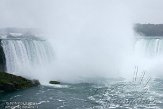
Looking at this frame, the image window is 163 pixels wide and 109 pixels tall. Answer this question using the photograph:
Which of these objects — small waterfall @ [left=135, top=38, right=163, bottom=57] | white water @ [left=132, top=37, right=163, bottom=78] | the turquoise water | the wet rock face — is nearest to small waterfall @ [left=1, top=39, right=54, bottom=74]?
the wet rock face

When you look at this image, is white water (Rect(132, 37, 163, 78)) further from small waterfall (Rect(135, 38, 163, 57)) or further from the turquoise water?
the turquoise water

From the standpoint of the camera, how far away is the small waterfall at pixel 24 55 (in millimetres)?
43594

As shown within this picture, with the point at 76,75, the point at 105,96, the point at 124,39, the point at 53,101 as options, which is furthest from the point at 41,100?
the point at 124,39

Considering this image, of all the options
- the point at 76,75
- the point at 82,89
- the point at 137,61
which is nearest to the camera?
the point at 82,89

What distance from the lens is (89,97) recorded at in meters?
33.3

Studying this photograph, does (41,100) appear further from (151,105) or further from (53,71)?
(53,71)

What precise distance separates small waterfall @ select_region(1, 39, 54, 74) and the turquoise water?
6.70 meters

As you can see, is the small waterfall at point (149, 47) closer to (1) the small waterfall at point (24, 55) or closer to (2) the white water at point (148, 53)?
(2) the white water at point (148, 53)

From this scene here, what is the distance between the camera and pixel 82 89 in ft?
123

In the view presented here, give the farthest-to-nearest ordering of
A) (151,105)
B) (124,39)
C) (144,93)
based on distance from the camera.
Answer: (124,39), (144,93), (151,105)

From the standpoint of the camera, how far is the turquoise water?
29916 millimetres

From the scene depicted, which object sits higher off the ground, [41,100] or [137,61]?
[137,61]

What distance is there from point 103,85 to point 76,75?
24.3 ft

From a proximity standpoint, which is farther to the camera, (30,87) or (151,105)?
(30,87)
